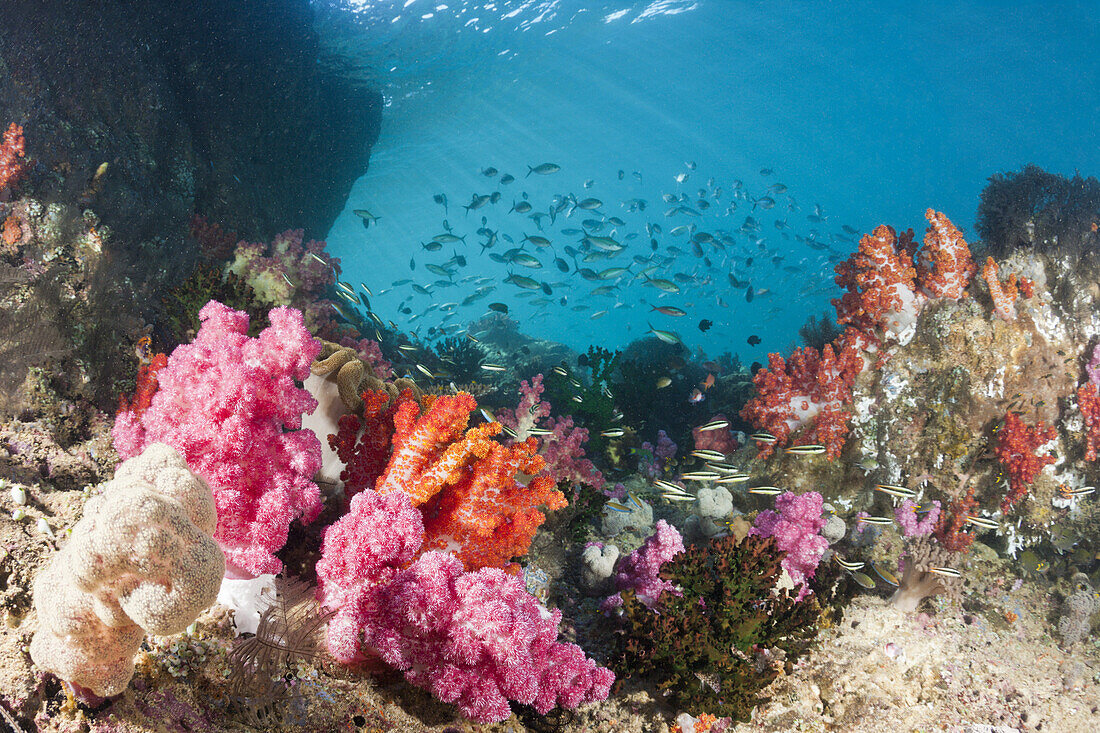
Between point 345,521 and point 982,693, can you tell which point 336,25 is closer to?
point 345,521

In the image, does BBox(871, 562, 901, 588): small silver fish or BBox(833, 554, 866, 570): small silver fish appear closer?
BBox(833, 554, 866, 570): small silver fish

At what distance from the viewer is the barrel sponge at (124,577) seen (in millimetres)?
1188

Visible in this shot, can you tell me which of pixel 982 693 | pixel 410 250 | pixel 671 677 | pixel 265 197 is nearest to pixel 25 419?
pixel 671 677

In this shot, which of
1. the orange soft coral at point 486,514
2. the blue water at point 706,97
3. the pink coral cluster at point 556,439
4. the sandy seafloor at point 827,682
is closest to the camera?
the sandy seafloor at point 827,682

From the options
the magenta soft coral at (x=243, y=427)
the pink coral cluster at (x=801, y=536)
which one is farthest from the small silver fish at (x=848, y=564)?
the magenta soft coral at (x=243, y=427)

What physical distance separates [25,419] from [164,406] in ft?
6.68

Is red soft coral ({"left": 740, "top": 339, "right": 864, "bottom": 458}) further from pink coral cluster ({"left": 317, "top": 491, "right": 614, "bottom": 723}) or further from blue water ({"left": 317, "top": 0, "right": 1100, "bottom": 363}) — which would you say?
blue water ({"left": 317, "top": 0, "right": 1100, "bottom": 363})

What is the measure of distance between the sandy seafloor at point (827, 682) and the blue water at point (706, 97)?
10.9 m

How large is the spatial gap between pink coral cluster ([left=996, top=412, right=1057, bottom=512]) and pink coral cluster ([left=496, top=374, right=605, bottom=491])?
15.9 ft

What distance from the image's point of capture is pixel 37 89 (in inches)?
252

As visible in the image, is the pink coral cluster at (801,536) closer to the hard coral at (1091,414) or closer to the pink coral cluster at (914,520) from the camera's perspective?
the pink coral cluster at (914,520)

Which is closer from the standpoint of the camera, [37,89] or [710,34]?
[37,89]

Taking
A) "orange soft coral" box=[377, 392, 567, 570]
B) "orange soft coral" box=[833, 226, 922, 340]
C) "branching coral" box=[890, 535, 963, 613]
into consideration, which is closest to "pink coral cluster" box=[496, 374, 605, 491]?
"orange soft coral" box=[377, 392, 567, 570]

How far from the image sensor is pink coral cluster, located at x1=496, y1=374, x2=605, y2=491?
5219mm
